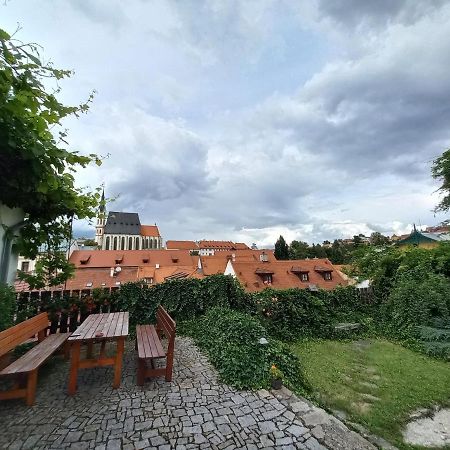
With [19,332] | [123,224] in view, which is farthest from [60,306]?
[123,224]

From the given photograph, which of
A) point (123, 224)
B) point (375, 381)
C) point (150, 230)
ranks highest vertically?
point (123, 224)

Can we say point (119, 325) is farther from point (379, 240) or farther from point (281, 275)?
point (281, 275)

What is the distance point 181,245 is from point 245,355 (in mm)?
93518

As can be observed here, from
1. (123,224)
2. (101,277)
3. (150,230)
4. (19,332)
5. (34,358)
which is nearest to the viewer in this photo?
(34,358)

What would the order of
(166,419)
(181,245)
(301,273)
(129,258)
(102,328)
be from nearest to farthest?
(166,419)
(102,328)
(301,273)
(129,258)
(181,245)

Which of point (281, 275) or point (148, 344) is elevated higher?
point (281, 275)

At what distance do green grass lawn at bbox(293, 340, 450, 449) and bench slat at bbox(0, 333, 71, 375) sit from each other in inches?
161

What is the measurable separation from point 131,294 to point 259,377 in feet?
14.1

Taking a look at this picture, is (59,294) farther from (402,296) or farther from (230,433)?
(402,296)

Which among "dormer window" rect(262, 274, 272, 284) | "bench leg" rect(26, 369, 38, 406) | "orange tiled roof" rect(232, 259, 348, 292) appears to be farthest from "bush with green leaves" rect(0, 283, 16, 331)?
"dormer window" rect(262, 274, 272, 284)

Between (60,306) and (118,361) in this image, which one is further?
(60,306)

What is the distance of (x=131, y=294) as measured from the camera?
287 inches

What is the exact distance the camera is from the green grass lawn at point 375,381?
12.8 feet

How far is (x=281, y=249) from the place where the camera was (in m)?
63.9
